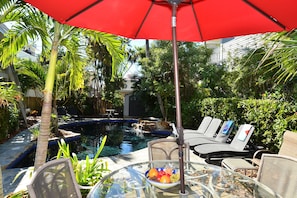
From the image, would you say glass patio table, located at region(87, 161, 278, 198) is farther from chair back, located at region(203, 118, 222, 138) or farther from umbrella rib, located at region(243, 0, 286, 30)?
chair back, located at region(203, 118, 222, 138)

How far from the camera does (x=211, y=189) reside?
9.11 feet

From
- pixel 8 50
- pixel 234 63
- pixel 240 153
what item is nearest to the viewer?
pixel 8 50

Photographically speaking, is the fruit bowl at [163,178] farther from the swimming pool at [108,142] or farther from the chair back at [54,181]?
the swimming pool at [108,142]

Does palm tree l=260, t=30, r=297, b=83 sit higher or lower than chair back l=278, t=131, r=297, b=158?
higher

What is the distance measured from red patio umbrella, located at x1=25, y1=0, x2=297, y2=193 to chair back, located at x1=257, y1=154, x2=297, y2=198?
1.24m

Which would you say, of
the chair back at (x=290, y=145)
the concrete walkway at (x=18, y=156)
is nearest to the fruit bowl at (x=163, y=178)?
the chair back at (x=290, y=145)

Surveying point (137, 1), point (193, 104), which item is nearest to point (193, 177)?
point (137, 1)

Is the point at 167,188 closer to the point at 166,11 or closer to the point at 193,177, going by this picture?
the point at 193,177

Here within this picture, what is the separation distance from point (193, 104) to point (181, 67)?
3.16m

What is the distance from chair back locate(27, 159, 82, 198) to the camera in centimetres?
175

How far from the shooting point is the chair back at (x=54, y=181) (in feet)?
5.74


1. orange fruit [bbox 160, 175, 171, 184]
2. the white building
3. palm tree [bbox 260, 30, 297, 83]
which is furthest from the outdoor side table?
the white building

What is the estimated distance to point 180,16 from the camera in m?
3.14

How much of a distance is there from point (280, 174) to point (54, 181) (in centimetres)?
242
